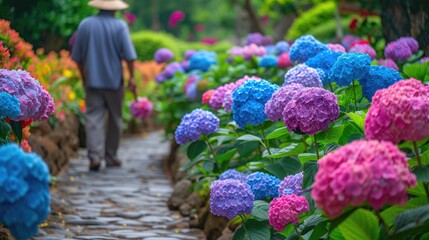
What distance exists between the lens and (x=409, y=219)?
2881mm

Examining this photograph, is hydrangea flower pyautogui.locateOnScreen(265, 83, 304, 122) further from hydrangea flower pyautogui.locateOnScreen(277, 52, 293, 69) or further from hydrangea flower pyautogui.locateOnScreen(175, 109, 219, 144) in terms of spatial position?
hydrangea flower pyautogui.locateOnScreen(277, 52, 293, 69)

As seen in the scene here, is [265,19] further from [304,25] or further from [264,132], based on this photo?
[264,132]

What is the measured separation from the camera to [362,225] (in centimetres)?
292

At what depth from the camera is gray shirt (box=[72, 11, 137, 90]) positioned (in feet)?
29.3

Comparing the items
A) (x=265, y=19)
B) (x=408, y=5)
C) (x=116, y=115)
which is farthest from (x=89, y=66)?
(x=265, y=19)

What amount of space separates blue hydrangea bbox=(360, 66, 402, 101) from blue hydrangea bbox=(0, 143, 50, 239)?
2.13m

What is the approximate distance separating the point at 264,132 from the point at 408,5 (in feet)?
6.91

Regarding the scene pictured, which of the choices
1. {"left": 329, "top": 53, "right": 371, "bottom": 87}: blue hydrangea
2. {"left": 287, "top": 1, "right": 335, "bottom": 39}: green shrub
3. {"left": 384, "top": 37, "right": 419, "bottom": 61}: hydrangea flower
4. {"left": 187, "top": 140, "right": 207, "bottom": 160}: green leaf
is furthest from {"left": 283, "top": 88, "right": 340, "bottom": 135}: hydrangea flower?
{"left": 287, "top": 1, "right": 335, "bottom": 39}: green shrub

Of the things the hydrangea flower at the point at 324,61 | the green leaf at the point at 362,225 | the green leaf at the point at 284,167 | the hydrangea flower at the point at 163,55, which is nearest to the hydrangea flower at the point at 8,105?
the green leaf at the point at 284,167

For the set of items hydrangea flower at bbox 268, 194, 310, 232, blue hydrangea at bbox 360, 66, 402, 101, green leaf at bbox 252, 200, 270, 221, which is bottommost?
green leaf at bbox 252, 200, 270, 221

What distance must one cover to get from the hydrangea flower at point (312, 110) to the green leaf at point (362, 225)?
0.83 meters

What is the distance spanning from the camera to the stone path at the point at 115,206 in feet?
19.4

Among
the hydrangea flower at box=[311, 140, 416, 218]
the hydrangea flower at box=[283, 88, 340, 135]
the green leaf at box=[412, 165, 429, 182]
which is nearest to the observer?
the hydrangea flower at box=[311, 140, 416, 218]

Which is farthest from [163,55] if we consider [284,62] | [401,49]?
[401,49]
